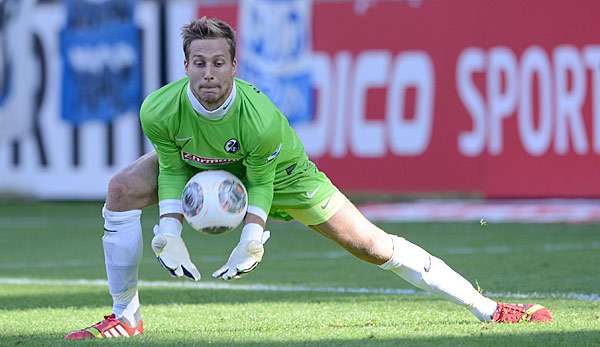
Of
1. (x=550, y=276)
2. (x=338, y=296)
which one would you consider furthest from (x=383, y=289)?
(x=550, y=276)

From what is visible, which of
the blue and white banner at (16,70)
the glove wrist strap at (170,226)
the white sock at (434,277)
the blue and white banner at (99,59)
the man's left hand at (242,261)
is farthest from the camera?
the blue and white banner at (16,70)

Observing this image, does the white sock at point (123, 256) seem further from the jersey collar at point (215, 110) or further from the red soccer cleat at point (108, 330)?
the jersey collar at point (215, 110)

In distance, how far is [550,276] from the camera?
9.84 meters

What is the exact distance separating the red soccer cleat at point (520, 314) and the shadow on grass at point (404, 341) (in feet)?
1.44

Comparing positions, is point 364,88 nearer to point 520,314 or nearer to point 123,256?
point 520,314

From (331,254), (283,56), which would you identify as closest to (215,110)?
(331,254)

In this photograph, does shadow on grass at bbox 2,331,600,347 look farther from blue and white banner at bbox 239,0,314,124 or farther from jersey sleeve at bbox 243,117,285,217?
blue and white banner at bbox 239,0,314,124

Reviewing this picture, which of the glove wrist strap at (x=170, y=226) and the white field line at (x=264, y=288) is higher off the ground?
the glove wrist strap at (x=170, y=226)

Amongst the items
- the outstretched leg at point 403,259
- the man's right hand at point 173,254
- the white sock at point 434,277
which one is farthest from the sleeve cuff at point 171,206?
the white sock at point 434,277

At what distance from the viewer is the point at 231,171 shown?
670 centimetres

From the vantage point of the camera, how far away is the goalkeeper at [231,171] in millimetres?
6375

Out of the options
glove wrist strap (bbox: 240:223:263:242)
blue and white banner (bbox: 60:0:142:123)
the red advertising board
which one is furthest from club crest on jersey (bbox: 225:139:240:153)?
blue and white banner (bbox: 60:0:142:123)

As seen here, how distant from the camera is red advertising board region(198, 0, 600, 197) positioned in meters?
15.9

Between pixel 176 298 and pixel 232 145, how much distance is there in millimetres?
2671
